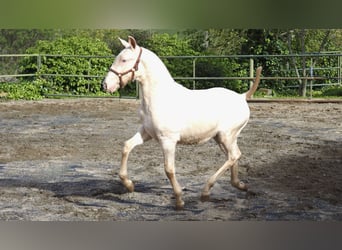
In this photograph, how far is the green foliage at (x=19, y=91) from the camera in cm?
447

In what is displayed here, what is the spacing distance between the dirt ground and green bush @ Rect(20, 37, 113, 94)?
13 centimetres

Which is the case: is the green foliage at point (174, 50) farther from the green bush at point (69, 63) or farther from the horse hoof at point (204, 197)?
the horse hoof at point (204, 197)

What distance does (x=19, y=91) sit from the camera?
4.55 meters

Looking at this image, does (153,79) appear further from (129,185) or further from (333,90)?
(333,90)

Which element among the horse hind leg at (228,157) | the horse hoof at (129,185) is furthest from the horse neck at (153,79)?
the horse hoof at (129,185)

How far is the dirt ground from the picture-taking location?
3713 millimetres

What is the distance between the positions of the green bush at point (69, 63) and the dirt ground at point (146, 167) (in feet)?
0.44

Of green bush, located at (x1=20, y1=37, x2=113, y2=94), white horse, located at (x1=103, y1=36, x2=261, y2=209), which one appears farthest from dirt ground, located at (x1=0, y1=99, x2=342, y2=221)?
white horse, located at (x1=103, y1=36, x2=261, y2=209)

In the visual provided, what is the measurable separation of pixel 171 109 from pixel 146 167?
36.0 inches

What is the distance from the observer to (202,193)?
12.2ft

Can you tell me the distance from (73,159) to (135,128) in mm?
509

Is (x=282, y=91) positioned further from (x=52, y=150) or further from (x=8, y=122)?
(x=8, y=122)
